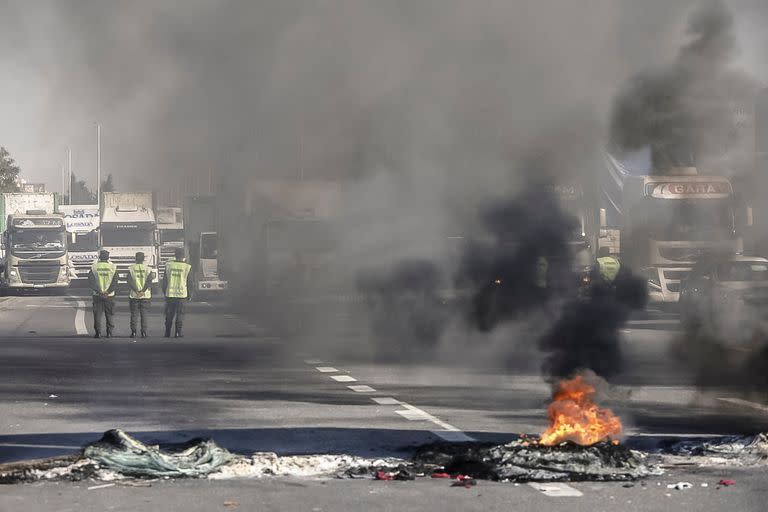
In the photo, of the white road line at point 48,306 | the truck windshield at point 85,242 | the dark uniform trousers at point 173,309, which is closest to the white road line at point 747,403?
the dark uniform trousers at point 173,309

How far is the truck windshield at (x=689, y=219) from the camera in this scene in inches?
667

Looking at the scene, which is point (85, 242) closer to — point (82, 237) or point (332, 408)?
point (82, 237)

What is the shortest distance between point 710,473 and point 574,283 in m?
2.68

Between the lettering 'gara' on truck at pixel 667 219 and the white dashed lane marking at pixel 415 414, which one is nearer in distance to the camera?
the white dashed lane marking at pixel 415 414

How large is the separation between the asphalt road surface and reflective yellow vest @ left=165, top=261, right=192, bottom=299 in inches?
43.1

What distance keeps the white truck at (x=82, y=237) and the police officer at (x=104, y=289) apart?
3200cm

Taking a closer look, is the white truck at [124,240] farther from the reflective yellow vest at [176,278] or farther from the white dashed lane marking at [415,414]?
the white dashed lane marking at [415,414]

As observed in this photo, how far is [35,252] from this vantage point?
163ft

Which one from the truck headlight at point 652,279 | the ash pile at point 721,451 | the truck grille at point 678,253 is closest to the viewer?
the ash pile at point 721,451

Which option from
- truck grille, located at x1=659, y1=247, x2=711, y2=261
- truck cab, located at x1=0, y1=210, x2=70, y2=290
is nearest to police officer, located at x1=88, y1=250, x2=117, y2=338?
truck grille, located at x1=659, y1=247, x2=711, y2=261

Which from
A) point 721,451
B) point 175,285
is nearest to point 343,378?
point 721,451

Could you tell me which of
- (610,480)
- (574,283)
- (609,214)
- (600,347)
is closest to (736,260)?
(609,214)

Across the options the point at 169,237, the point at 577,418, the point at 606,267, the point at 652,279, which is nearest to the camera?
the point at 577,418

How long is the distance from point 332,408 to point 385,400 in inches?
34.8
